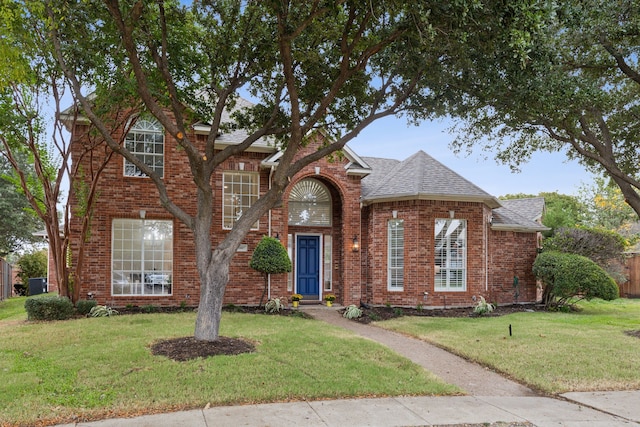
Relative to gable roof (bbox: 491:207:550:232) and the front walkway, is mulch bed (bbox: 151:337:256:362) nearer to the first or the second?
the front walkway

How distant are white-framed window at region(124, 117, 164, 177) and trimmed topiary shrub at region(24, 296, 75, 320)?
13.2 ft

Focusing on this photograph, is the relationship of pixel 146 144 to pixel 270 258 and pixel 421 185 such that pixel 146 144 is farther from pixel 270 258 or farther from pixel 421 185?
pixel 421 185

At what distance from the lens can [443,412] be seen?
6.00m

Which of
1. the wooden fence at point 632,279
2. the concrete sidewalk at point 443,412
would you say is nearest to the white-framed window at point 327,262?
the concrete sidewalk at point 443,412

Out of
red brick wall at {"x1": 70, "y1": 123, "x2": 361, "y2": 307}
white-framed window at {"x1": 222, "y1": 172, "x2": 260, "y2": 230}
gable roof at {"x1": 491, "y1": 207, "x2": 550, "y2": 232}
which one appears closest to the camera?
red brick wall at {"x1": 70, "y1": 123, "x2": 361, "y2": 307}

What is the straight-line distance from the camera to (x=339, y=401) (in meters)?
6.23

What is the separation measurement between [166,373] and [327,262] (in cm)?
965

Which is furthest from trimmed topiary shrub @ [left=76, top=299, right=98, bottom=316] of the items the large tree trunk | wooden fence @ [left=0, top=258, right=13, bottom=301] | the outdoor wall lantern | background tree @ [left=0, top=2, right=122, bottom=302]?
wooden fence @ [left=0, top=258, right=13, bottom=301]

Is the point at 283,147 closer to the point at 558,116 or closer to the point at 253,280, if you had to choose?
the point at 253,280

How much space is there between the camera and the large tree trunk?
856 centimetres

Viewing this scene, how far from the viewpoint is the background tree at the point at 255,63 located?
8.00 metres

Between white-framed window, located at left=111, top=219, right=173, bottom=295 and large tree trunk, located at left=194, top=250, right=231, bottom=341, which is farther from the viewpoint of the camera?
white-framed window, located at left=111, top=219, right=173, bottom=295

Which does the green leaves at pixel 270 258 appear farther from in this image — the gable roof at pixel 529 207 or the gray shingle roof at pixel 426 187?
the gable roof at pixel 529 207

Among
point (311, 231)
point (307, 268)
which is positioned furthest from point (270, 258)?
point (311, 231)
